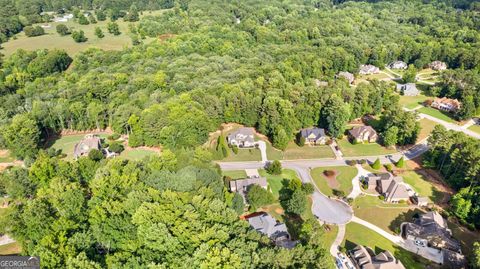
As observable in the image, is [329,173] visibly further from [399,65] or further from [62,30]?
[62,30]

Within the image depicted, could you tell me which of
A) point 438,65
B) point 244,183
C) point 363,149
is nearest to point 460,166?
point 363,149

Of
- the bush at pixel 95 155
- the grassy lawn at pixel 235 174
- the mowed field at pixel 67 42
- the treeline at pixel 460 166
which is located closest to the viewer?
the treeline at pixel 460 166

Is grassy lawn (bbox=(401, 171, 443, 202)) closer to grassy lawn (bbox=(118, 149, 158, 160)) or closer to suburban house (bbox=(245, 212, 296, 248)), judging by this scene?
suburban house (bbox=(245, 212, 296, 248))

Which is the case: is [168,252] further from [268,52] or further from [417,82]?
[417,82]

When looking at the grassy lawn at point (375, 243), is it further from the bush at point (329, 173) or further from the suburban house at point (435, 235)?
the bush at point (329, 173)

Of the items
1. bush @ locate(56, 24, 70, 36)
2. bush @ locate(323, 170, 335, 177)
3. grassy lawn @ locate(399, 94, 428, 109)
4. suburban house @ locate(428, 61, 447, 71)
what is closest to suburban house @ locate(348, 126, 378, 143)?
bush @ locate(323, 170, 335, 177)

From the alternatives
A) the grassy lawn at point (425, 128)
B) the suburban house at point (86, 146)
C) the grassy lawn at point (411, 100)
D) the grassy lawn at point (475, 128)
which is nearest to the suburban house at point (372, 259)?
the grassy lawn at point (425, 128)
